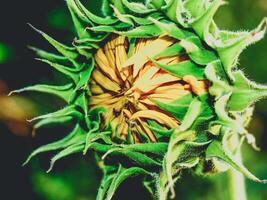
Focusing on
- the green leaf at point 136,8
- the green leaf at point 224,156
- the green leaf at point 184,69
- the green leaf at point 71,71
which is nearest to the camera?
the green leaf at point 224,156

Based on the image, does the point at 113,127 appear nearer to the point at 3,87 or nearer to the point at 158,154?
the point at 158,154

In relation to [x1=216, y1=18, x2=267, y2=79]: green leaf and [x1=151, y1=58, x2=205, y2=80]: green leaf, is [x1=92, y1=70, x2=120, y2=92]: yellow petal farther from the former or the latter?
[x1=216, y1=18, x2=267, y2=79]: green leaf

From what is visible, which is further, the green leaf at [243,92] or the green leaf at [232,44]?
the green leaf at [243,92]

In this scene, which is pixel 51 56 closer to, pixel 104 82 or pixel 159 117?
pixel 104 82

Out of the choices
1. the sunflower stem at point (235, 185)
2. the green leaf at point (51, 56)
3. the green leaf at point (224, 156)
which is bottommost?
the sunflower stem at point (235, 185)

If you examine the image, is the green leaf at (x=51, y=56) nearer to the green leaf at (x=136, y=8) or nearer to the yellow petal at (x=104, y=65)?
the yellow petal at (x=104, y=65)

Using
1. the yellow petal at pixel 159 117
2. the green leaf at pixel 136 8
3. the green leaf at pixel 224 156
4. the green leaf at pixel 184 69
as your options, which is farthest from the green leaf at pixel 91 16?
the green leaf at pixel 224 156

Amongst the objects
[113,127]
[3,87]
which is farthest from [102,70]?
[3,87]

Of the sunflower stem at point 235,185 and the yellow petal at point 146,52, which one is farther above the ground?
the yellow petal at point 146,52

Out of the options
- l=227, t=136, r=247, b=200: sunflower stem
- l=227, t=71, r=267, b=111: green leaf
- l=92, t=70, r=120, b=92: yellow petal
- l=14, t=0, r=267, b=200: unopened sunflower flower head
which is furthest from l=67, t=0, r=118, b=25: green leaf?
l=227, t=136, r=247, b=200: sunflower stem
